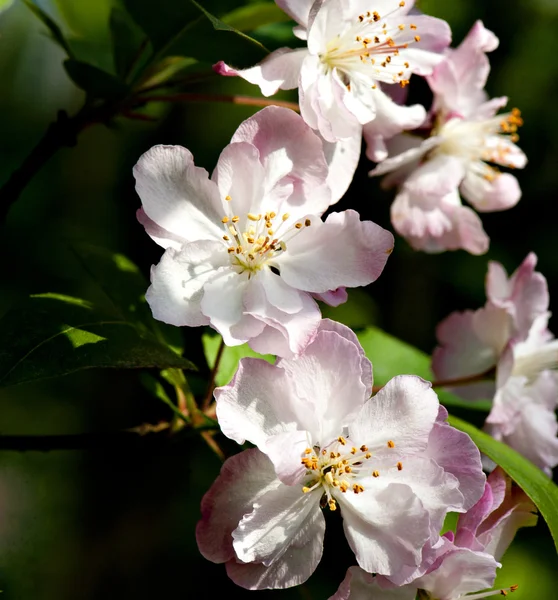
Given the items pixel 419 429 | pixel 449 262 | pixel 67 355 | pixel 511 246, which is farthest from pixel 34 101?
pixel 419 429

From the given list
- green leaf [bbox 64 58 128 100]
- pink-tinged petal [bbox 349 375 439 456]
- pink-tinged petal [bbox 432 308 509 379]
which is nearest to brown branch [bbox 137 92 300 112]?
green leaf [bbox 64 58 128 100]

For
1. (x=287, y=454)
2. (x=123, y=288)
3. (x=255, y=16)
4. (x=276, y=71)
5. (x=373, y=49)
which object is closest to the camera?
(x=287, y=454)

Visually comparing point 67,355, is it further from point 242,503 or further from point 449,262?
point 449,262

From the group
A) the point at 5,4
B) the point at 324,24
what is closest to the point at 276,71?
the point at 324,24

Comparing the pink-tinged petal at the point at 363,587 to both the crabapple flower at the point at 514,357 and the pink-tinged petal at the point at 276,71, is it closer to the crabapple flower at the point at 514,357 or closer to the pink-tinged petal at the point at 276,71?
the crabapple flower at the point at 514,357

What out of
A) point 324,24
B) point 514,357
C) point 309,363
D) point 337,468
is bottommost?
point 514,357

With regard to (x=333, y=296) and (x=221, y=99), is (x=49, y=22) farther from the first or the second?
(x=333, y=296)

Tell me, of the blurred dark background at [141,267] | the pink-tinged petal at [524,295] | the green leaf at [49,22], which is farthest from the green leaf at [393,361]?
the blurred dark background at [141,267]

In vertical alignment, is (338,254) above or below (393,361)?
above
